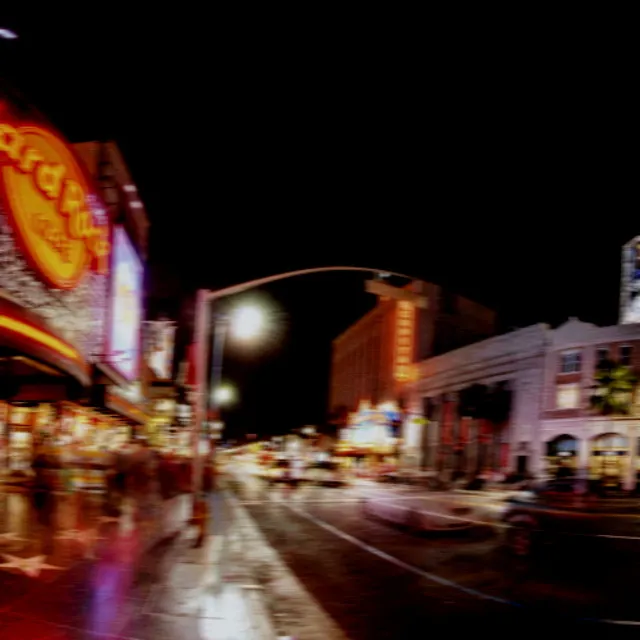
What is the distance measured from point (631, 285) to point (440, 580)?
1638 inches

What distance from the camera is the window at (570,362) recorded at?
47.1 meters

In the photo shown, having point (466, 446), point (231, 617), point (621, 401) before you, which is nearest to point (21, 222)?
point (231, 617)

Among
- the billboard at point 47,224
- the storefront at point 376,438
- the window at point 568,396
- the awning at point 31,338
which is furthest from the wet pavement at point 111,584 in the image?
the storefront at point 376,438

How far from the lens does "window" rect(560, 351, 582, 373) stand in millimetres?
47062

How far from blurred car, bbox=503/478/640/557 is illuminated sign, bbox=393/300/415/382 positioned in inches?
1582

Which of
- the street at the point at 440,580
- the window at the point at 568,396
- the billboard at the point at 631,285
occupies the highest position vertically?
the billboard at the point at 631,285

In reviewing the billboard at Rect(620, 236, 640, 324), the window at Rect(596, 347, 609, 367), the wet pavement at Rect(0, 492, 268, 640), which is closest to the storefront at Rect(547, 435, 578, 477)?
the window at Rect(596, 347, 609, 367)

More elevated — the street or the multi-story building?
the multi-story building

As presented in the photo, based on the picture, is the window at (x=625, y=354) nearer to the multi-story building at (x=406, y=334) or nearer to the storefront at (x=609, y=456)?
the storefront at (x=609, y=456)

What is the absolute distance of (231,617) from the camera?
775 centimetres

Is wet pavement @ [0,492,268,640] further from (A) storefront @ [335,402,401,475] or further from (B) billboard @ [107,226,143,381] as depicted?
(A) storefront @ [335,402,401,475]

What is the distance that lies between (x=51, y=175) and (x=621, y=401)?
1389 inches

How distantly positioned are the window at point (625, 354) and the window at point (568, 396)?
3583 mm

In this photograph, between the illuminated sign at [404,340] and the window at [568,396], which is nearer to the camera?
the window at [568,396]
